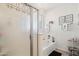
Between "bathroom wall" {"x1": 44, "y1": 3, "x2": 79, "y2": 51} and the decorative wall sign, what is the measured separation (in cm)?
3

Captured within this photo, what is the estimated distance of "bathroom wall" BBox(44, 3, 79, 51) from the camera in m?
1.17

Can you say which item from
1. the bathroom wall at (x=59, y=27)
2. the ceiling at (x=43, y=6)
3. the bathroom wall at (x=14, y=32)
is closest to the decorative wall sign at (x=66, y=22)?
the bathroom wall at (x=59, y=27)

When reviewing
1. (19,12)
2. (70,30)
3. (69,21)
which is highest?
(19,12)

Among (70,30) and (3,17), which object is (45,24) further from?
(3,17)

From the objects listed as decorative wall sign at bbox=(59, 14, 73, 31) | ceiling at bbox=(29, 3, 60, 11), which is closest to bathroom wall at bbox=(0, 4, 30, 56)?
ceiling at bbox=(29, 3, 60, 11)

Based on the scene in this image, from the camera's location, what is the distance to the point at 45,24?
1202 mm

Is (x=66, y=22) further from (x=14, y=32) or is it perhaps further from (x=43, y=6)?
(x=14, y=32)

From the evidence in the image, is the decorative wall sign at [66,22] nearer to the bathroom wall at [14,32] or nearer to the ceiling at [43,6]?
the ceiling at [43,6]

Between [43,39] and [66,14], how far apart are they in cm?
39

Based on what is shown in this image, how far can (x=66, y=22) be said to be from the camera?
1.19m

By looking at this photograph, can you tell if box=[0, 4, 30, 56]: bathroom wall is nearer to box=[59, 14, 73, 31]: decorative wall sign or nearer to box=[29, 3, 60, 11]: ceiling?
box=[29, 3, 60, 11]: ceiling

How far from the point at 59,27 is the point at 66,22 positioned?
97 mm

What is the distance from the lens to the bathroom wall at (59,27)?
1170 millimetres

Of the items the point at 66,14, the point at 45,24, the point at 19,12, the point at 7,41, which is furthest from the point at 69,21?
the point at 7,41
